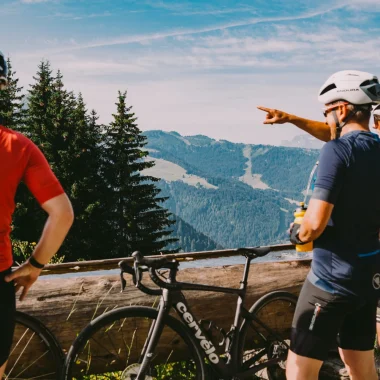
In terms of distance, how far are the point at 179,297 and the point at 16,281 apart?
4.51 ft

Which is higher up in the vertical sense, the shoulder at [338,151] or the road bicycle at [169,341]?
the shoulder at [338,151]

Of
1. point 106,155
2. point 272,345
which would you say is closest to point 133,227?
point 106,155

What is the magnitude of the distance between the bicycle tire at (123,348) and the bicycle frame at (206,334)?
0.20 feet

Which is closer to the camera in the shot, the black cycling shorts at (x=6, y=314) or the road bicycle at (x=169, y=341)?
the black cycling shorts at (x=6, y=314)

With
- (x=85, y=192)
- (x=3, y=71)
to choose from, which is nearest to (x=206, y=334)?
(x=3, y=71)

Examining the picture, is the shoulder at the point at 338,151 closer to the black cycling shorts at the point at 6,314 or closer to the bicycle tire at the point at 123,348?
the bicycle tire at the point at 123,348

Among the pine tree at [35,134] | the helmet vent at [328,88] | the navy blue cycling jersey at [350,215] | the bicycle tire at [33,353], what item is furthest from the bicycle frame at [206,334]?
the pine tree at [35,134]

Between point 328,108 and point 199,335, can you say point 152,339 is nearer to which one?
point 199,335

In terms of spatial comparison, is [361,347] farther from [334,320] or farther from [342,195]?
[342,195]

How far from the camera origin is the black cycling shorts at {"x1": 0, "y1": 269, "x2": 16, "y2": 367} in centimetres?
272

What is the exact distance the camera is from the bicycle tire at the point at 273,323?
4.92m

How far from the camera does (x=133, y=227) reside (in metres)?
46.3

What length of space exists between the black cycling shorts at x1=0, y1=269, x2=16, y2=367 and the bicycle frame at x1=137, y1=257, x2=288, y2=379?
4.11ft

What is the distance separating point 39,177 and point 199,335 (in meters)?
2.03
